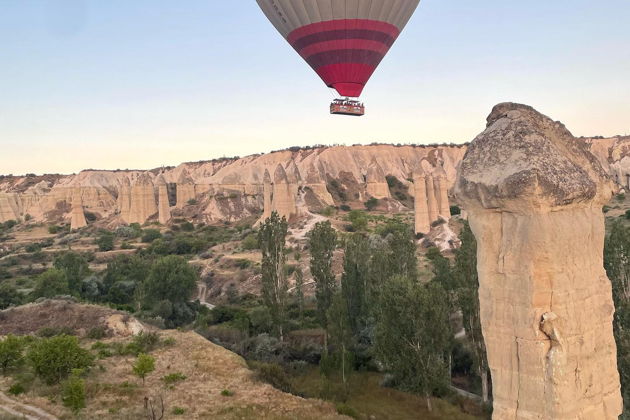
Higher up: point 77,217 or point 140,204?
point 140,204

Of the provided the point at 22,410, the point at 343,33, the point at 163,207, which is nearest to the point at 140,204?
the point at 163,207

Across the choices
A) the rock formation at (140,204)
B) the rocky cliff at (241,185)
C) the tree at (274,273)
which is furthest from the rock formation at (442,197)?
the rock formation at (140,204)

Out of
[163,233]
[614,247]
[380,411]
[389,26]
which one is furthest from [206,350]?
[163,233]

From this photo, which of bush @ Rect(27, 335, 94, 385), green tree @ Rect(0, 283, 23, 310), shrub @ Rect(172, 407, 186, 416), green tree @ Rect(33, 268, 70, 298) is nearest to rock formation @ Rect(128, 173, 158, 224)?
green tree @ Rect(33, 268, 70, 298)

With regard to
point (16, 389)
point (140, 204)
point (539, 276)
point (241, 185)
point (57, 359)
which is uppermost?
point (241, 185)

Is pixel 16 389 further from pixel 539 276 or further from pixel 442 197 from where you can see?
pixel 442 197

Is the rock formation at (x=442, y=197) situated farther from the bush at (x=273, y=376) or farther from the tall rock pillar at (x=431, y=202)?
the bush at (x=273, y=376)
